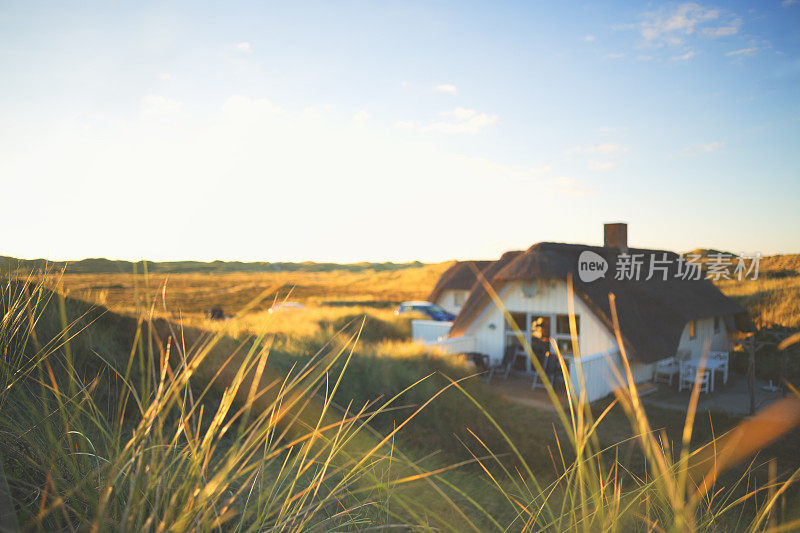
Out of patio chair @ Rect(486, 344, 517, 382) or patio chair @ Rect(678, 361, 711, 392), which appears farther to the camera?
patio chair @ Rect(486, 344, 517, 382)

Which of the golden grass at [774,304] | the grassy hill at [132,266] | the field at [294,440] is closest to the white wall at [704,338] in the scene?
the golden grass at [774,304]

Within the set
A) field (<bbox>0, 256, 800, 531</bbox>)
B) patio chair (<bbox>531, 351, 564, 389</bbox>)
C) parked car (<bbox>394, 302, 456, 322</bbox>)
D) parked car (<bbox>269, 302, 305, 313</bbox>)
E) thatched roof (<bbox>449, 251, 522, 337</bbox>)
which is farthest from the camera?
parked car (<bbox>394, 302, 456, 322</bbox>)

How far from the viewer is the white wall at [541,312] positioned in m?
14.4

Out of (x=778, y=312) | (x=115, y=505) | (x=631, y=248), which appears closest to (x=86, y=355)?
(x=115, y=505)

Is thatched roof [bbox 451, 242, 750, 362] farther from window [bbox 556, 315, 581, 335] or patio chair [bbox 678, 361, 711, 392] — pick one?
window [bbox 556, 315, 581, 335]

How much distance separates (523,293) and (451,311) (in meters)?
11.5

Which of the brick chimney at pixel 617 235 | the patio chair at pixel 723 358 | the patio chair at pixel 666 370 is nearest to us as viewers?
the patio chair at pixel 666 370

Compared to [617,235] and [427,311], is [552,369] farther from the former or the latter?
[427,311]

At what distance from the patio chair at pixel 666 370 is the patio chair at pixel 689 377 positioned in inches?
8.2

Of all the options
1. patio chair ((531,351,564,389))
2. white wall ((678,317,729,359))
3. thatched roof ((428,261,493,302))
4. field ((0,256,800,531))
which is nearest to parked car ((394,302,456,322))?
thatched roof ((428,261,493,302))

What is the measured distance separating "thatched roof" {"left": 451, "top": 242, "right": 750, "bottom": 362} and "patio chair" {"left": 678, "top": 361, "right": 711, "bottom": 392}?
0.78 metres

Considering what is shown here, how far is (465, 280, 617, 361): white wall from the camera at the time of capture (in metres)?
14.4

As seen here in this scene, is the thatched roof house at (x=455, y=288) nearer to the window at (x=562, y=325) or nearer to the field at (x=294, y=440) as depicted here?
the window at (x=562, y=325)

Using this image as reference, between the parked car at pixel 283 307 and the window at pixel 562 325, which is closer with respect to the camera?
the parked car at pixel 283 307
